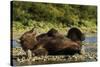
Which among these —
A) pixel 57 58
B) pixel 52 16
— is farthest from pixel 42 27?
pixel 57 58

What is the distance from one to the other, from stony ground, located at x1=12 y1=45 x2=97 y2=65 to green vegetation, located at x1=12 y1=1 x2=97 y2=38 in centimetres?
20

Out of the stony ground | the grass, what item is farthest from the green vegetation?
the stony ground

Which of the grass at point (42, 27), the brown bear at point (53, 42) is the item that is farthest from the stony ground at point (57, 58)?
the grass at point (42, 27)

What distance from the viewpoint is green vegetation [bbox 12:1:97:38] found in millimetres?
2256

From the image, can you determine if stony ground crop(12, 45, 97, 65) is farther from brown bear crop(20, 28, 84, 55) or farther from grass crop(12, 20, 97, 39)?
grass crop(12, 20, 97, 39)

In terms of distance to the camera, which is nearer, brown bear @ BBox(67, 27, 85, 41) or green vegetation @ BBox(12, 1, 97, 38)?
green vegetation @ BBox(12, 1, 97, 38)

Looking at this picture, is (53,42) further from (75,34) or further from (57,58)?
(75,34)

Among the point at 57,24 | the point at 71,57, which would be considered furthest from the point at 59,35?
the point at 71,57

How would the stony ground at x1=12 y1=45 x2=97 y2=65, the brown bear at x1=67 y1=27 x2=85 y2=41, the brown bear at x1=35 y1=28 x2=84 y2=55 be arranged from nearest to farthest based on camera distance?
the stony ground at x1=12 y1=45 x2=97 y2=65
the brown bear at x1=35 y1=28 x2=84 y2=55
the brown bear at x1=67 y1=27 x2=85 y2=41

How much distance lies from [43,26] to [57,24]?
0.16m

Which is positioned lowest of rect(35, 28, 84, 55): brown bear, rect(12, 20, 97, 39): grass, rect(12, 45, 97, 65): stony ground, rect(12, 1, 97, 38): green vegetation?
rect(12, 45, 97, 65): stony ground

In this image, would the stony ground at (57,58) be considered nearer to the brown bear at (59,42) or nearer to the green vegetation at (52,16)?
the brown bear at (59,42)

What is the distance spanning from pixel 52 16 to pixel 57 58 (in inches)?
17.7

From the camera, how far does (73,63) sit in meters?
2.47
